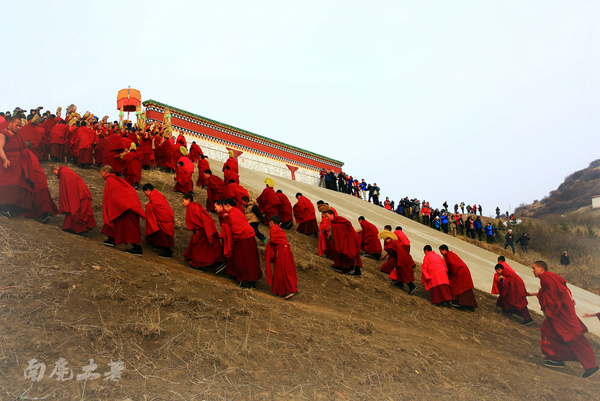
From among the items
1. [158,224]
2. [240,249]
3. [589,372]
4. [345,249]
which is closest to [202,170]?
[158,224]

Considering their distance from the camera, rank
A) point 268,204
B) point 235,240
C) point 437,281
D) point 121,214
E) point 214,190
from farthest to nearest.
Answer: point 268,204, point 214,190, point 437,281, point 235,240, point 121,214

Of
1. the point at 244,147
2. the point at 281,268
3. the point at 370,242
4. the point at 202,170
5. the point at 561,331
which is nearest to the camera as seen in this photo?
the point at 561,331

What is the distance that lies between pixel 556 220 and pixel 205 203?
32499 mm

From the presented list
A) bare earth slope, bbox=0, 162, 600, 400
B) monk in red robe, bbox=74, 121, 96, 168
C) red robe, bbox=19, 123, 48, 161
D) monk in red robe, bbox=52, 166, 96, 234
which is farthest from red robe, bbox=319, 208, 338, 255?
red robe, bbox=19, 123, 48, 161

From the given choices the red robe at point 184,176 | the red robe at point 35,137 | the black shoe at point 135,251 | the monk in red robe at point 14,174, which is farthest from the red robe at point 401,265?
the red robe at point 35,137

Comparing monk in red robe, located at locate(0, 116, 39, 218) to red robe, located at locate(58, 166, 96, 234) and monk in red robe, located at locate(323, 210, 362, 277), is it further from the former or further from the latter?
monk in red robe, located at locate(323, 210, 362, 277)

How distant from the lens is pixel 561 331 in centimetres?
576

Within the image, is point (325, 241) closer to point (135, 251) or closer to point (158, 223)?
point (158, 223)

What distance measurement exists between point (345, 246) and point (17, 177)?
219 inches

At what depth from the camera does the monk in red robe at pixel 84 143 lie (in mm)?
10422

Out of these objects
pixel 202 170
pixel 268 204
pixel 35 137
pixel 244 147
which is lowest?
pixel 268 204

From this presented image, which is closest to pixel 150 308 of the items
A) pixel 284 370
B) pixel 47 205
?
pixel 284 370

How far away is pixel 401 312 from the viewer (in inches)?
274

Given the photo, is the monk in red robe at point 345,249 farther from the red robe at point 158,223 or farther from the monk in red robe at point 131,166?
the monk in red robe at point 131,166
